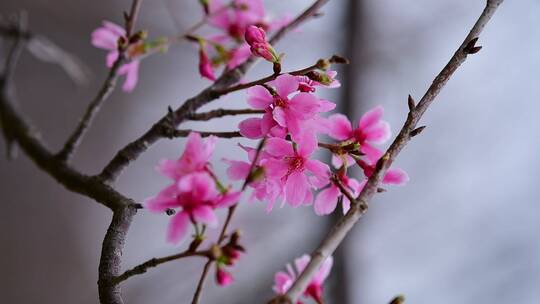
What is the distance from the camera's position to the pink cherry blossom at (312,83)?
15.9 inches

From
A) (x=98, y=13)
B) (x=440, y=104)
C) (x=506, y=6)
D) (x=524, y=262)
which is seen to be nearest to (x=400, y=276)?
(x=524, y=262)

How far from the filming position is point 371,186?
35cm

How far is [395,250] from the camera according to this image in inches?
60.1

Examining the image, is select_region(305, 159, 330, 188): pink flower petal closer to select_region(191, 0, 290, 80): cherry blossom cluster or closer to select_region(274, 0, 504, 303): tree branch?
select_region(274, 0, 504, 303): tree branch

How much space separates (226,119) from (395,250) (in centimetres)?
60

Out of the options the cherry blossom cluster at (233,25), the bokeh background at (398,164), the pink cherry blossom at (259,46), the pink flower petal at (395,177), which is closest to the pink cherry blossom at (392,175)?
the pink flower petal at (395,177)

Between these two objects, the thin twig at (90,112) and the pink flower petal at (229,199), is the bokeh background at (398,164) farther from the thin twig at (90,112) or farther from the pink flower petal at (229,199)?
the pink flower petal at (229,199)

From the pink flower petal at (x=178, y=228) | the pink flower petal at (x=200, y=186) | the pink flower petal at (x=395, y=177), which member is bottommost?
the pink flower petal at (x=178, y=228)

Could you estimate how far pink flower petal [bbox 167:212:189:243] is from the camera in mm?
325

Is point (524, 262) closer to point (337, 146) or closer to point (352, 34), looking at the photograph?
point (352, 34)

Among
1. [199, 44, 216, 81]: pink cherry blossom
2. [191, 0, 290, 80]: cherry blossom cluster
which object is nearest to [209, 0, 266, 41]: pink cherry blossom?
[191, 0, 290, 80]: cherry blossom cluster

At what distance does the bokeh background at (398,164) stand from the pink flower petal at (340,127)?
90cm

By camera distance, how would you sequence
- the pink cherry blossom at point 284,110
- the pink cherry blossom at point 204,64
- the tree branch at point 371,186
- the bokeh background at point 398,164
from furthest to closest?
the bokeh background at point 398,164, the pink cherry blossom at point 204,64, the pink cherry blossom at point 284,110, the tree branch at point 371,186

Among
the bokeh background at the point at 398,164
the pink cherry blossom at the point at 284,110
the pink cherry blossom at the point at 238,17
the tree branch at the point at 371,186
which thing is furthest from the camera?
the bokeh background at the point at 398,164
